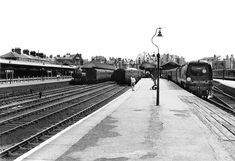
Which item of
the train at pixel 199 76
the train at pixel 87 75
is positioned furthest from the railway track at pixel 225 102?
the train at pixel 87 75

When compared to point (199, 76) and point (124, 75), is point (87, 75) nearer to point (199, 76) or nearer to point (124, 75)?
point (124, 75)

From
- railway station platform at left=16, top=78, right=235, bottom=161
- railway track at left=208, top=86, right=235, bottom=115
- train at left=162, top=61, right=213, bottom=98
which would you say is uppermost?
train at left=162, top=61, right=213, bottom=98

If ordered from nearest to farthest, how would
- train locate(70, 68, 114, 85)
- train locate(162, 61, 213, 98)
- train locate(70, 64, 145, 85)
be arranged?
train locate(162, 61, 213, 98), train locate(70, 64, 145, 85), train locate(70, 68, 114, 85)

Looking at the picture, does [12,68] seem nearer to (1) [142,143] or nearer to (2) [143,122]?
(2) [143,122]

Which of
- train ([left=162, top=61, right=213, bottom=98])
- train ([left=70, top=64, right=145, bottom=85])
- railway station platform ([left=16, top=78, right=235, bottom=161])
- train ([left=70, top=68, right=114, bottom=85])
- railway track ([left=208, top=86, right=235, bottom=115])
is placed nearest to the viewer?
railway station platform ([left=16, top=78, right=235, bottom=161])

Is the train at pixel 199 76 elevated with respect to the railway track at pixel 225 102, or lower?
elevated

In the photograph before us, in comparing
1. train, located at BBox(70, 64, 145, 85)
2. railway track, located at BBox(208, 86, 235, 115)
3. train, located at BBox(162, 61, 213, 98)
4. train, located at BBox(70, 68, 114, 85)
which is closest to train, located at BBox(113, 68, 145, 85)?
train, located at BBox(70, 64, 145, 85)

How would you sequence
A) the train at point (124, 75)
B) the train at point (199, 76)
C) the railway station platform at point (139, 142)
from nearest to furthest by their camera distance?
the railway station platform at point (139, 142)
the train at point (199, 76)
the train at point (124, 75)

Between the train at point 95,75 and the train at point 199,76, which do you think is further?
the train at point 95,75

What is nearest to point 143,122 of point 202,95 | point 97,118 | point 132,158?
point 97,118

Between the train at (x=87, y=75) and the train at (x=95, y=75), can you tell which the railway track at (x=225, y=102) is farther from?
the train at (x=87, y=75)

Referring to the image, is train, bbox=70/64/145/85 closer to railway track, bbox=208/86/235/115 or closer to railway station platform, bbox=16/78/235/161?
railway track, bbox=208/86/235/115

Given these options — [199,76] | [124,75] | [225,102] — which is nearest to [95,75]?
[124,75]

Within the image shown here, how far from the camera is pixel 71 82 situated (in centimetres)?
5700
